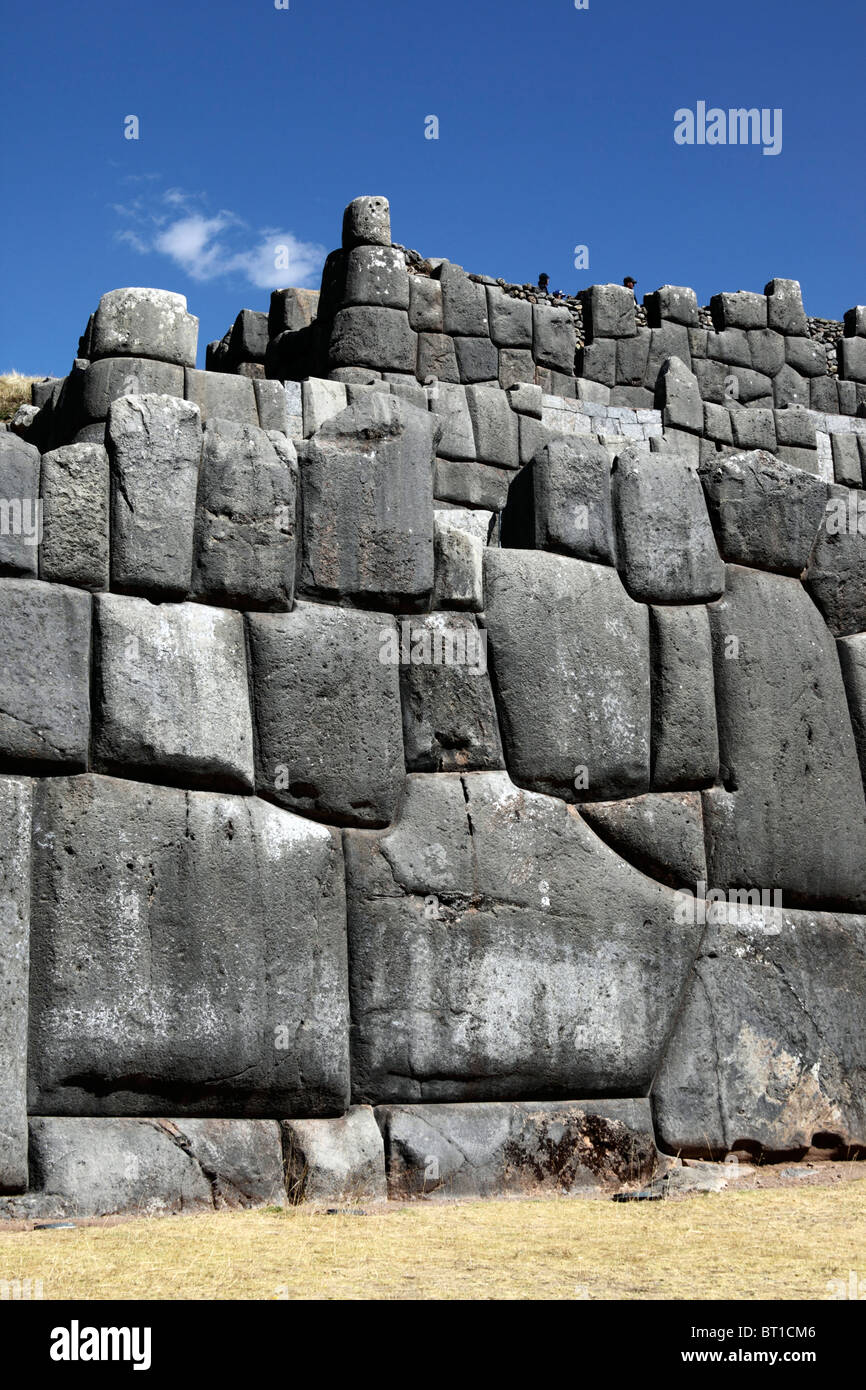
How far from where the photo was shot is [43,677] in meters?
5.18

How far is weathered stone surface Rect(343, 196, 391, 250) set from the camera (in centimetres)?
1297

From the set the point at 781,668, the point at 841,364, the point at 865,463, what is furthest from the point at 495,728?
the point at 841,364

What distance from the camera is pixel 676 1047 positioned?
6012mm

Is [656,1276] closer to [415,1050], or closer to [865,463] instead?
[415,1050]

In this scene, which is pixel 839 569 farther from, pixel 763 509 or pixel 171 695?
pixel 171 695

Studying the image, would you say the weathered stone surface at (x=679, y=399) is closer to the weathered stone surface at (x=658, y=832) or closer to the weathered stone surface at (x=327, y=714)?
the weathered stone surface at (x=658, y=832)

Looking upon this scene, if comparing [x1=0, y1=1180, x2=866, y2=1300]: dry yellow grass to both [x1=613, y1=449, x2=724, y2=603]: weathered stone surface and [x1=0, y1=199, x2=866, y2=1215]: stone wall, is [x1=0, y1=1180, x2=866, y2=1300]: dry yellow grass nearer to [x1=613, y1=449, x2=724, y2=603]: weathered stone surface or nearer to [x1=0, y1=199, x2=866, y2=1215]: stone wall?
[x1=0, y1=199, x2=866, y2=1215]: stone wall

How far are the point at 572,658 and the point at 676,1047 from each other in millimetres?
1644

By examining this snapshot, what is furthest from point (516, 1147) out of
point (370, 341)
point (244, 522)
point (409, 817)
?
point (370, 341)

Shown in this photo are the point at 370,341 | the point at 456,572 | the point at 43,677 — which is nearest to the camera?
the point at 43,677

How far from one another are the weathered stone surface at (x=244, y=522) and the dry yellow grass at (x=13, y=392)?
16591 mm

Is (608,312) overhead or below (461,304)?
overhead

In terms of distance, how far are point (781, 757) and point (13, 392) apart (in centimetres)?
1899
